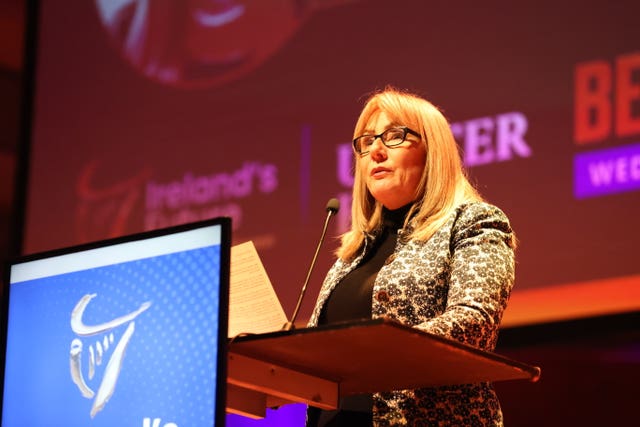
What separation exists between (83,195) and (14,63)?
1983 mm

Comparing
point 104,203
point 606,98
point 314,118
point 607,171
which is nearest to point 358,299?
point 607,171

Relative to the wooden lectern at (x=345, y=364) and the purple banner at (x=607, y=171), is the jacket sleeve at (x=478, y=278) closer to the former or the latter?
the wooden lectern at (x=345, y=364)

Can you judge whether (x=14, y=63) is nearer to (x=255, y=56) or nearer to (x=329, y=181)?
(x=255, y=56)

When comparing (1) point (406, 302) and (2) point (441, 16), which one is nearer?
(1) point (406, 302)

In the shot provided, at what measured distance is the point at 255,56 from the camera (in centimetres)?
485

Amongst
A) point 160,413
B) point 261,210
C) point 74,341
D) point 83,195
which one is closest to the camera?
point 160,413

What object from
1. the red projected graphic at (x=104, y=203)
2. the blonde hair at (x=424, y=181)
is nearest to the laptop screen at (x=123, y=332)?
the blonde hair at (x=424, y=181)

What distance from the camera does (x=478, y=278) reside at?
201 centimetres

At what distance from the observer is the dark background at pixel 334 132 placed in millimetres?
3643

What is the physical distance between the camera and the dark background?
3643 millimetres

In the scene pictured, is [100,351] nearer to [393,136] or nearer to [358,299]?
[358,299]

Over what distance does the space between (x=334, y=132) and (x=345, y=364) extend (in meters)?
2.66

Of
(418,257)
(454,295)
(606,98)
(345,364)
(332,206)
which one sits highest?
(606,98)

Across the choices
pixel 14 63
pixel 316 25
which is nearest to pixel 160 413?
pixel 316 25
